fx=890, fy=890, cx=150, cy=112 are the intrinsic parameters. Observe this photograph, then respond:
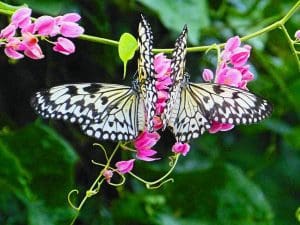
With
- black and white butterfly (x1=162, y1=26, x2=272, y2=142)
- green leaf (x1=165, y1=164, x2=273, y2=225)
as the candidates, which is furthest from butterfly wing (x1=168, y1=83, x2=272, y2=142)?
green leaf (x1=165, y1=164, x2=273, y2=225)

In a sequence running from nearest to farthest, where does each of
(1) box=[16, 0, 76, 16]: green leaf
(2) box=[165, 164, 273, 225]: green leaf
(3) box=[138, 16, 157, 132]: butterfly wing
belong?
(3) box=[138, 16, 157, 132]: butterfly wing, (1) box=[16, 0, 76, 16]: green leaf, (2) box=[165, 164, 273, 225]: green leaf

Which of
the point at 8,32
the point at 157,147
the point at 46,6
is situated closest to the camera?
the point at 8,32

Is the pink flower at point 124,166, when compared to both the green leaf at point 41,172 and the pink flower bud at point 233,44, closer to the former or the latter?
the pink flower bud at point 233,44

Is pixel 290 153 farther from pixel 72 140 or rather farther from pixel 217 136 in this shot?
pixel 72 140

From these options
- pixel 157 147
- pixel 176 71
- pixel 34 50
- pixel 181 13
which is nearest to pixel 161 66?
pixel 176 71

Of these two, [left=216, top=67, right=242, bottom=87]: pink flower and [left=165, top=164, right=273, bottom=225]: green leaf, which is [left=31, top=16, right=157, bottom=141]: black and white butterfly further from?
[left=165, top=164, right=273, bottom=225]: green leaf

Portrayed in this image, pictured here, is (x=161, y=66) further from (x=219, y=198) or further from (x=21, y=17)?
(x=219, y=198)
